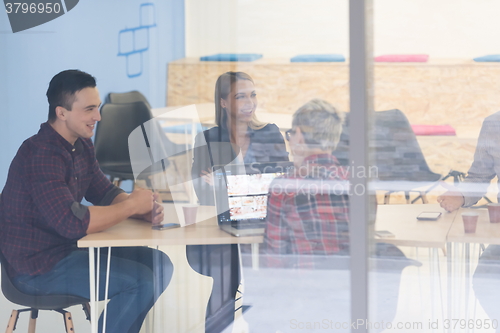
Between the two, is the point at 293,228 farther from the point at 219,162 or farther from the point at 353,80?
the point at 353,80

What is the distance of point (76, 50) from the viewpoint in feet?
8.68

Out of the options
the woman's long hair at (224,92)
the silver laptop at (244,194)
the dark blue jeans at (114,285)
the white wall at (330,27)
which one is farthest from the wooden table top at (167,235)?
the white wall at (330,27)

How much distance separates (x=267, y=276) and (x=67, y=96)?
118cm

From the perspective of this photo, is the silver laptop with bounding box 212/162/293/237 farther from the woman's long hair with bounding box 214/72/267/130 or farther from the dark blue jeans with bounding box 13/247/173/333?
the dark blue jeans with bounding box 13/247/173/333

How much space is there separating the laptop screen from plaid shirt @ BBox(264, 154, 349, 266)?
3cm

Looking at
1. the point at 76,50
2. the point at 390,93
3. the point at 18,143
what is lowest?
the point at 18,143

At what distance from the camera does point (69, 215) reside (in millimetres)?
2131

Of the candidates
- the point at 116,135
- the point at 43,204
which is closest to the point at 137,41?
the point at 116,135

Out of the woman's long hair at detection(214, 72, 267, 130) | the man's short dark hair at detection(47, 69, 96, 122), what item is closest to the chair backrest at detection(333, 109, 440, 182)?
the woman's long hair at detection(214, 72, 267, 130)

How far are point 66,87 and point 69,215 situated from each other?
0.65m

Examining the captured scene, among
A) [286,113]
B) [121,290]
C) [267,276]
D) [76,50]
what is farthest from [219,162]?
[76,50]

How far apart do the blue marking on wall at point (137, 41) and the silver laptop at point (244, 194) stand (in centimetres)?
65

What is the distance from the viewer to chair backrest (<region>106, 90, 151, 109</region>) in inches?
100.0

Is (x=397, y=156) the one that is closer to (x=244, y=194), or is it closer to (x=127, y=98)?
(x=244, y=194)
